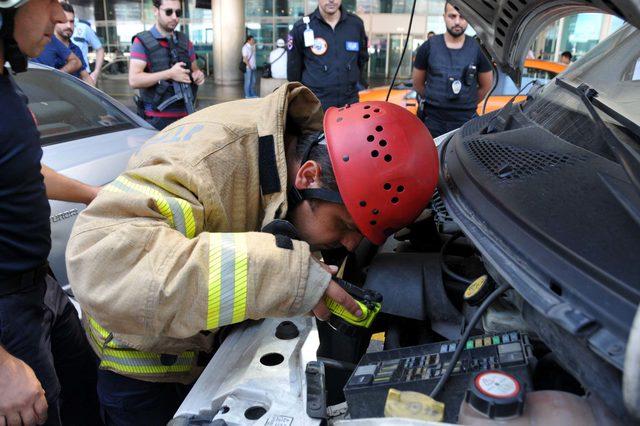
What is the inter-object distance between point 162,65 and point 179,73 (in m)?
0.24

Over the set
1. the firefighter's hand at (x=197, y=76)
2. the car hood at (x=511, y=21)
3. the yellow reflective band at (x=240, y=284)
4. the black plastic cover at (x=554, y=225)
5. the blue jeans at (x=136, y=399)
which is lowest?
the blue jeans at (x=136, y=399)

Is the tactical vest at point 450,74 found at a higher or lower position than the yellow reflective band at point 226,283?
higher

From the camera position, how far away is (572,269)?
834 millimetres

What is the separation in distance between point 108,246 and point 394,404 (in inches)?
27.4

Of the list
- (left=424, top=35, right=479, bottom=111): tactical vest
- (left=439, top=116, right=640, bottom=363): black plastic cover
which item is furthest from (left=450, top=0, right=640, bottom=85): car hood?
(left=424, top=35, right=479, bottom=111): tactical vest

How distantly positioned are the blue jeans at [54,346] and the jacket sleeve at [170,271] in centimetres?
51

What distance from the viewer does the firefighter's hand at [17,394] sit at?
1.29 metres

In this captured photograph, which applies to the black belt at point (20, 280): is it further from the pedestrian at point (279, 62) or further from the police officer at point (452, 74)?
the pedestrian at point (279, 62)

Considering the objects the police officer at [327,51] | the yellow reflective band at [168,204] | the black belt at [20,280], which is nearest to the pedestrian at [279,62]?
the police officer at [327,51]

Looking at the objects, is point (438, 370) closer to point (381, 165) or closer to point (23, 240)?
point (381, 165)

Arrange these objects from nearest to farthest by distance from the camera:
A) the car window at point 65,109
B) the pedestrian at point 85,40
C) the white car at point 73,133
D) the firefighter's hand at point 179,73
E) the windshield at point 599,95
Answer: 1. the windshield at point 599,95
2. the white car at point 73,133
3. the car window at point 65,109
4. the firefighter's hand at point 179,73
5. the pedestrian at point 85,40

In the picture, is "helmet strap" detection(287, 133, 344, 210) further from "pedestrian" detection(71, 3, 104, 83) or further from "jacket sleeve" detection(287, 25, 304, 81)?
"pedestrian" detection(71, 3, 104, 83)

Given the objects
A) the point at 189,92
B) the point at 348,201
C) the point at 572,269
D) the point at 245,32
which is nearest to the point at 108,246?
the point at 348,201

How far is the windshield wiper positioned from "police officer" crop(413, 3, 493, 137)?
8.88 ft
